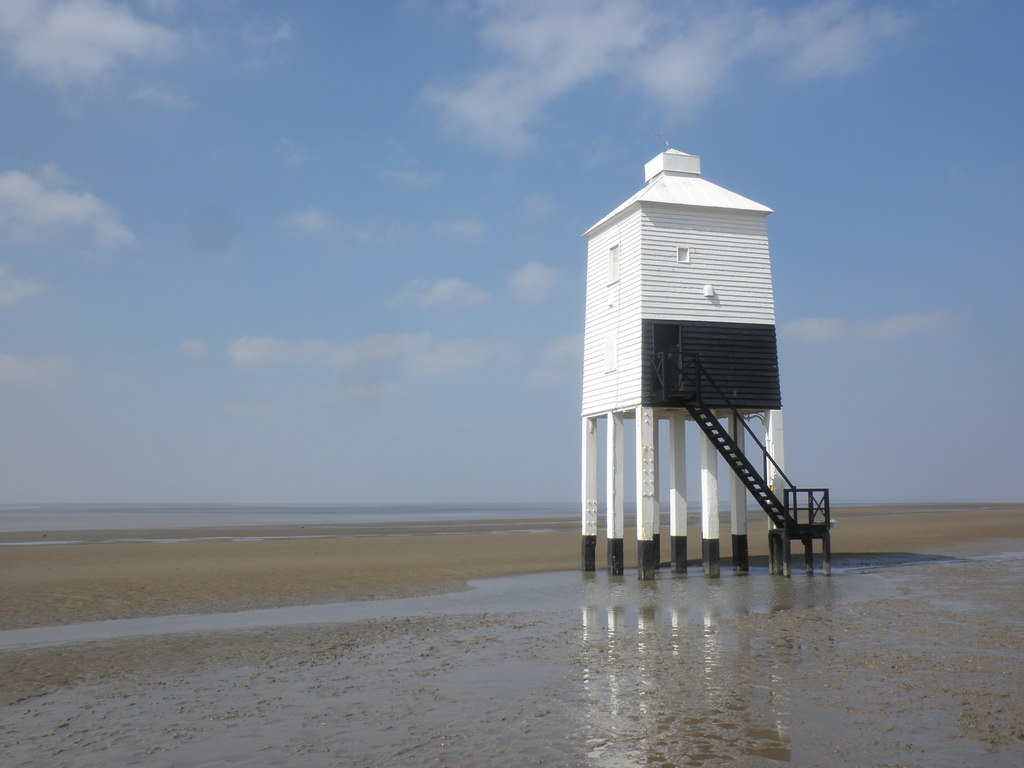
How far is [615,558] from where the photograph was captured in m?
22.1

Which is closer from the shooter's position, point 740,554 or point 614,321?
point 614,321

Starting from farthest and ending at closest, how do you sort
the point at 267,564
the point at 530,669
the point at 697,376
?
the point at 267,564 → the point at 697,376 → the point at 530,669

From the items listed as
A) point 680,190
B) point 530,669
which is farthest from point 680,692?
point 680,190

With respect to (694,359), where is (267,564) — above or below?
below

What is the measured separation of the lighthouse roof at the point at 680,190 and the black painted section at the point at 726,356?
3.04 metres

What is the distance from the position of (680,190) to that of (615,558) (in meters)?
9.66

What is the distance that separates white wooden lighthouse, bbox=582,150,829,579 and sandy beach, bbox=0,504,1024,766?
1.61 meters

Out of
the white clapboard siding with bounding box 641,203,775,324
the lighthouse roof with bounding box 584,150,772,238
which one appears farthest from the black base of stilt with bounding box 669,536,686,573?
the lighthouse roof with bounding box 584,150,772,238

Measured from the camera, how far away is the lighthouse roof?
21562 mm

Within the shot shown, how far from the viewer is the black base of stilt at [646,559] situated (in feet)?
67.5

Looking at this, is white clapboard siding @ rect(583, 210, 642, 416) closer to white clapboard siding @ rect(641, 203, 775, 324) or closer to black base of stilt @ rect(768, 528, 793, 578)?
white clapboard siding @ rect(641, 203, 775, 324)

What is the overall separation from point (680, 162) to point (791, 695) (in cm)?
1780

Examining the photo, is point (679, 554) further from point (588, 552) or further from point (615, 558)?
point (588, 552)

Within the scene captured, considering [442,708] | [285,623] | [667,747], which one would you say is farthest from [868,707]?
[285,623]
